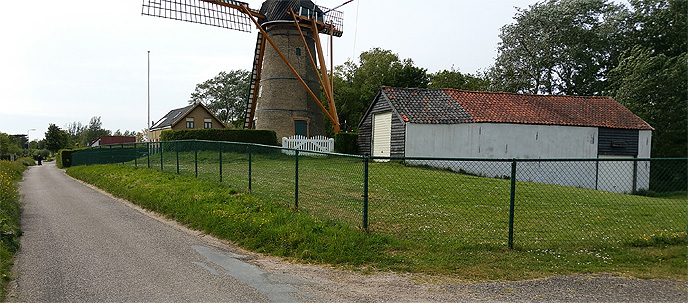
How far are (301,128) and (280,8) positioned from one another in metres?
8.48

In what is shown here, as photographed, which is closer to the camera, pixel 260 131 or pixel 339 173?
pixel 339 173

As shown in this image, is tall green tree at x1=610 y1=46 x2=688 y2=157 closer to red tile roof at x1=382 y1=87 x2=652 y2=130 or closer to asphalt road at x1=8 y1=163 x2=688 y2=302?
red tile roof at x1=382 y1=87 x2=652 y2=130

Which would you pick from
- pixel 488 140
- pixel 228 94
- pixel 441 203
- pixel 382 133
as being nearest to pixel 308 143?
pixel 382 133

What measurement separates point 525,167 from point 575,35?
23588 mm

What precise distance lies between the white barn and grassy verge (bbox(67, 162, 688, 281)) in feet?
44.2

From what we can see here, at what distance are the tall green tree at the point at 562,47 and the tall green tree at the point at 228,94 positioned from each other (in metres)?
39.6

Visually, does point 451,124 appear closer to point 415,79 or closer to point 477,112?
point 477,112

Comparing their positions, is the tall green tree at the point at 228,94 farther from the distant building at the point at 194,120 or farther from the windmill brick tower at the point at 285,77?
the windmill brick tower at the point at 285,77

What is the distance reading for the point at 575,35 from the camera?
3775 centimetres

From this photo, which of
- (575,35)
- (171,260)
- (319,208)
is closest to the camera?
(171,260)

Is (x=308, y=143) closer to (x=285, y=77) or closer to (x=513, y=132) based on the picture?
(x=285, y=77)

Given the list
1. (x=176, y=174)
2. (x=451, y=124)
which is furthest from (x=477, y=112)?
(x=176, y=174)

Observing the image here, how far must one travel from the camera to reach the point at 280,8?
97.3ft

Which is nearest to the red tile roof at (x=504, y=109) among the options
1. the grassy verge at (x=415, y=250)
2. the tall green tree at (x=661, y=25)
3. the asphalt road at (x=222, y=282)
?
the tall green tree at (x=661, y=25)
